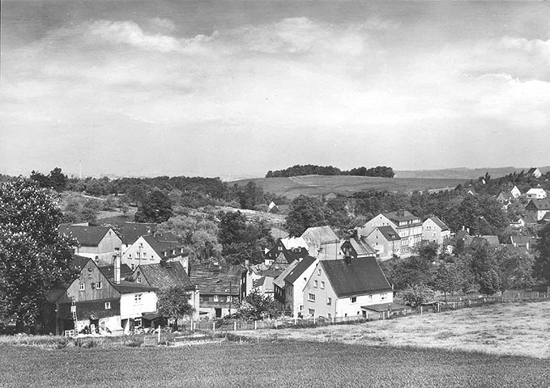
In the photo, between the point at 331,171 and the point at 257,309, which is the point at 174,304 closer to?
the point at 257,309

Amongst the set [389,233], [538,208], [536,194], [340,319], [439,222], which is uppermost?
[536,194]

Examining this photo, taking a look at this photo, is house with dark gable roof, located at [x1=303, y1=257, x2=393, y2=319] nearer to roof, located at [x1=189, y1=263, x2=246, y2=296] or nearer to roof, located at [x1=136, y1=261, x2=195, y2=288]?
roof, located at [x1=189, y1=263, x2=246, y2=296]

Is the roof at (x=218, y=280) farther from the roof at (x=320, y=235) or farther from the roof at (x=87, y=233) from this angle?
the roof at (x=320, y=235)

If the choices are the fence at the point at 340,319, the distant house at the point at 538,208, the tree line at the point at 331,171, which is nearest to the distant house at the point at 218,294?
the fence at the point at 340,319

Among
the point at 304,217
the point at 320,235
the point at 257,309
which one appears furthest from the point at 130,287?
the point at 304,217

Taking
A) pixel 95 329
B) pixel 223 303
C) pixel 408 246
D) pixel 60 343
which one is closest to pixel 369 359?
pixel 60 343

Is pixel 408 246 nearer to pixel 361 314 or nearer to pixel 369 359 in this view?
pixel 361 314
